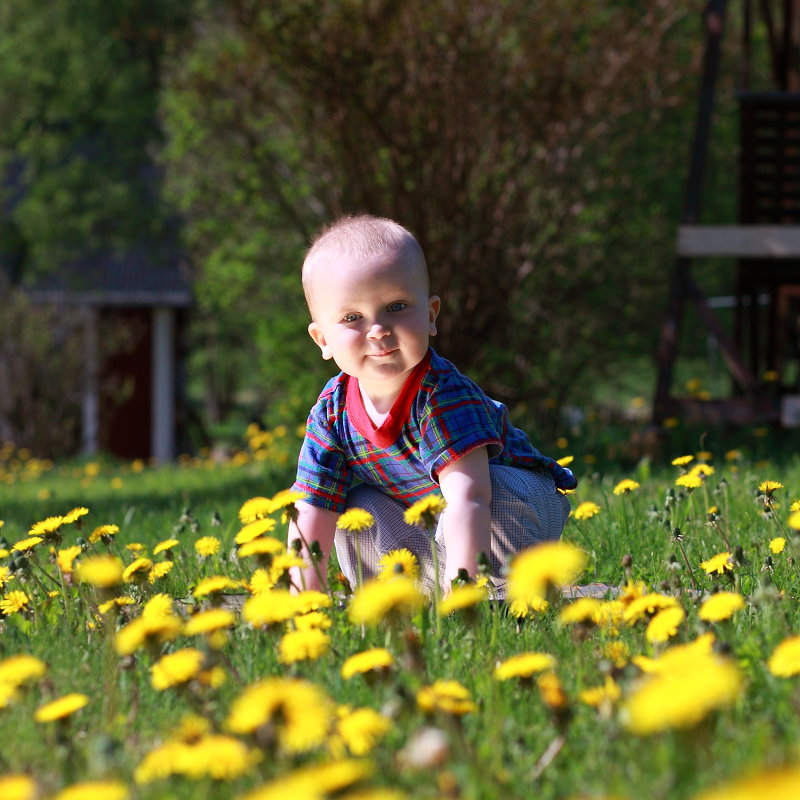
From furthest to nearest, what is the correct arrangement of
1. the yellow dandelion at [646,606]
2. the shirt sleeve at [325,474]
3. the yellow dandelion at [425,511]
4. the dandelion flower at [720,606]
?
1. the shirt sleeve at [325,474]
2. the yellow dandelion at [425,511]
3. the yellow dandelion at [646,606]
4. the dandelion flower at [720,606]

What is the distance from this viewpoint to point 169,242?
19016 mm

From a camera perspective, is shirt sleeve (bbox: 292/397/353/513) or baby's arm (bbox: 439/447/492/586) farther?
shirt sleeve (bbox: 292/397/353/513)

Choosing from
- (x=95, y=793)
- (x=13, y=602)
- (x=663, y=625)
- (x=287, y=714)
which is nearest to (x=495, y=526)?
(x=663, y=625)

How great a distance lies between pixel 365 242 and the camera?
2.61 meters

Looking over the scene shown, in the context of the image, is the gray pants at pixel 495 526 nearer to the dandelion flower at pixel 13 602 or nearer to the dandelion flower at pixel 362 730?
the dandelion flower at pixel 13 602

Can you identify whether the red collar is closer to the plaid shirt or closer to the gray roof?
the plaid shirt

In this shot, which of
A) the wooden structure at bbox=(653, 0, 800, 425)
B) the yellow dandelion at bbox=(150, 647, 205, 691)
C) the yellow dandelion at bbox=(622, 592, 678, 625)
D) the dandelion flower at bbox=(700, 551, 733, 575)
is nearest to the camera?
the yellow dandelion at bbox=(150, 647, 205, 691)

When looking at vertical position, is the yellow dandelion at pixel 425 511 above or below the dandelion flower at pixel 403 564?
above

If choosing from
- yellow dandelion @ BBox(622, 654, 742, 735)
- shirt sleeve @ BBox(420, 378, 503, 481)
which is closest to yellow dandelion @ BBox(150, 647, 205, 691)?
yellow dandelion @ BBox(622, 654, 742, 735)

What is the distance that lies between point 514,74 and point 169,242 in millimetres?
12012

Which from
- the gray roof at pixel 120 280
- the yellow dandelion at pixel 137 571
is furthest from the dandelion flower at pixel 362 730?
the gray roof at pixel 120 280

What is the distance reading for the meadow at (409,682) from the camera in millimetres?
1317

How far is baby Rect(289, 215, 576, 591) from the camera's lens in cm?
261

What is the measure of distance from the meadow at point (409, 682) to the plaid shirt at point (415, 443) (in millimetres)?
247
